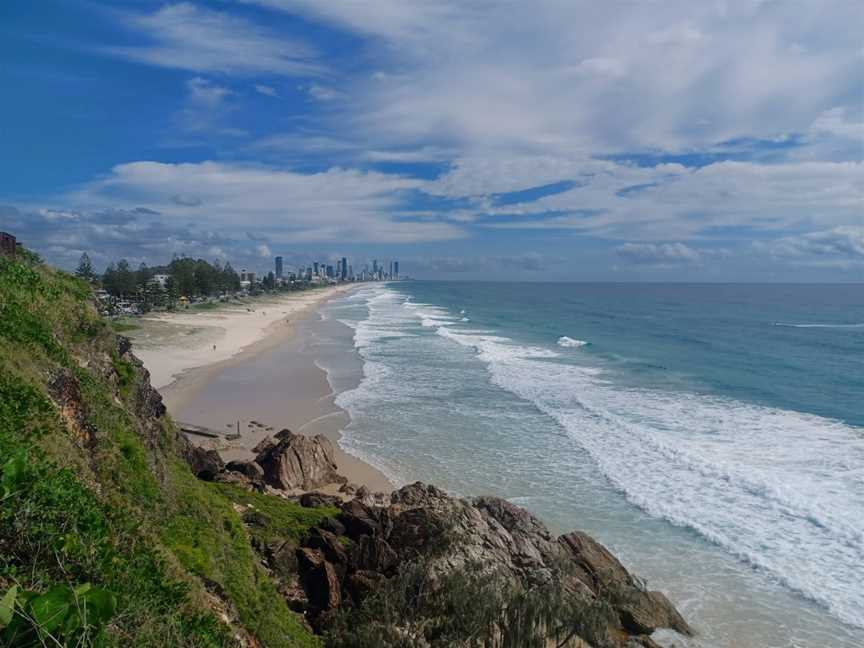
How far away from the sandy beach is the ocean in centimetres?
121

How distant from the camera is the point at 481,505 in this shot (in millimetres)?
14453

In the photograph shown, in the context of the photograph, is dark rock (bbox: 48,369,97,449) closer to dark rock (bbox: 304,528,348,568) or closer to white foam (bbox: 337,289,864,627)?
dark rock (bbox: 304,528,348,568)

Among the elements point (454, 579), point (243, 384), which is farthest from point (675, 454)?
point (243, 384)

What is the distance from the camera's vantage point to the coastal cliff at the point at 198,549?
554 cm

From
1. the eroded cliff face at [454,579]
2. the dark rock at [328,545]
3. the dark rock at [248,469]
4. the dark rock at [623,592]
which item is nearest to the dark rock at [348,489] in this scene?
the eroded cliff face at [454,579]

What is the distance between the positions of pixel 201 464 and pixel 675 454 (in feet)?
54.7

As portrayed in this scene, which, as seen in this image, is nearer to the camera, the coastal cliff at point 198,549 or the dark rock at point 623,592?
the coastal cliff at point 198,549

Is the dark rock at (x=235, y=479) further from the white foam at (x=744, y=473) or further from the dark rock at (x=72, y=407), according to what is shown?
the white foam at (x=744, y=473)

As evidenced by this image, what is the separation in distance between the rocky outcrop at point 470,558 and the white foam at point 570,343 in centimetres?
4309

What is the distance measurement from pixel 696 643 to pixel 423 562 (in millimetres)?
5907

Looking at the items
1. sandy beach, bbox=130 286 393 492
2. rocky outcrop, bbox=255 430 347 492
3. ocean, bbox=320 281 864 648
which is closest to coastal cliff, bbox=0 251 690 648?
rocky outcrop, bbox=255 430 347 492

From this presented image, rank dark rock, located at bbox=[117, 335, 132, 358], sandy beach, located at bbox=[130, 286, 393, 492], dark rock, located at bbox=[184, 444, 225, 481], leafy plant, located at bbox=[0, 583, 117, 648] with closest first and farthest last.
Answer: leafy plant, located at bbox=[0, 583, 117, 648]
dark rock, located at bbox=[117, 335, 132, 358]
dark rock, located at bbox=[184, 444, 225, 481]
sandy beach, located at bbox=[130, 286, 393, 492]

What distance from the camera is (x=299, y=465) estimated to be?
19641 millimetres

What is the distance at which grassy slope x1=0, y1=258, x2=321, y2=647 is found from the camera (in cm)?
556
